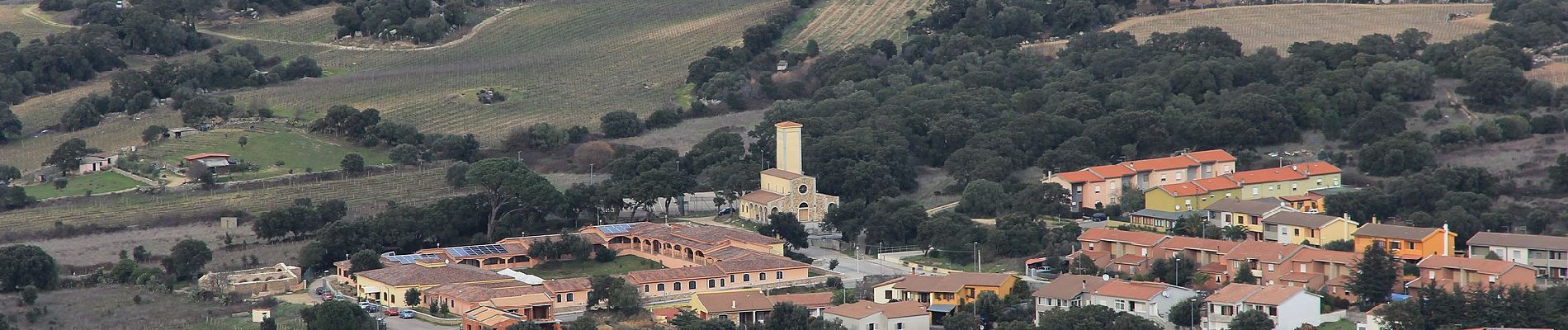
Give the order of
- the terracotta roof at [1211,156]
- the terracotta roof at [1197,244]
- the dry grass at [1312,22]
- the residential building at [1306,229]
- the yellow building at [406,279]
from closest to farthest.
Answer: the yellow building at [406,279] < the terracotta roof at [1197,244] < the residential building at [1306,229] < the terracotta roof at [1211,156] < the dry grass at [1312,22]

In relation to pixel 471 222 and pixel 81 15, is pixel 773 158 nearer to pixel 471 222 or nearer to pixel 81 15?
pixel 471 222

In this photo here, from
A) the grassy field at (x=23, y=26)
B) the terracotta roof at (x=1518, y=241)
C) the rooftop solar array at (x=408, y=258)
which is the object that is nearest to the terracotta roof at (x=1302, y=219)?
the terracotta roof at (x=1518, y=241)

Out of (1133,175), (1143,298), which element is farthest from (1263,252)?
(1133,175)

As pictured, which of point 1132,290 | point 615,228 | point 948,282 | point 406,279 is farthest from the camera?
point 615,228

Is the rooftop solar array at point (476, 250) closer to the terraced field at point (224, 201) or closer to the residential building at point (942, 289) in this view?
the terraced field at point (224, 201)

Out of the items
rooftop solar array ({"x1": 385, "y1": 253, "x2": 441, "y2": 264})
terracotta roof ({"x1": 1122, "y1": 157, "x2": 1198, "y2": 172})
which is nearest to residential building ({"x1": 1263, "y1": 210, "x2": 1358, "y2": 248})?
terracotta roof ({"x1": 1122, "y1": 157, "x2": 1198, "y2": 172})

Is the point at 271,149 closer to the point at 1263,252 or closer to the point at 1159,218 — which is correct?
the point at 1159,218
